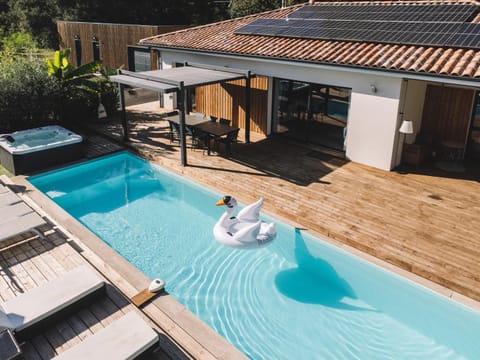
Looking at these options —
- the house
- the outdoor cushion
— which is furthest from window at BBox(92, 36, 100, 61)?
the outdoor cushion

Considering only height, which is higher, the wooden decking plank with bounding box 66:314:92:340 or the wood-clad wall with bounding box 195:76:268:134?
the wood-clad wall with bounding box 195:76:268:134

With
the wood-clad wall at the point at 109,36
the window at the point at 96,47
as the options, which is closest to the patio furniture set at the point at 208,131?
the wood-clad wall at the point at 109,36

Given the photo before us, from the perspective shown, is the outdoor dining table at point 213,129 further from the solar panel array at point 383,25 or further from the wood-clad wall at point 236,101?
the solar panel array at point 383,25

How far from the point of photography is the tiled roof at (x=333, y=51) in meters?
11.3

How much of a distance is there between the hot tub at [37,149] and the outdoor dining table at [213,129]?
14.6 ft

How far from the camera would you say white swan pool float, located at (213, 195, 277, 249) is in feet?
29.7

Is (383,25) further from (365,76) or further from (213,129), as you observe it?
(213,129)

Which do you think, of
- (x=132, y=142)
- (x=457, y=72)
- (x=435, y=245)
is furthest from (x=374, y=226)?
(x=132, y=142)

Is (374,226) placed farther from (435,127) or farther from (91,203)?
(91,203)

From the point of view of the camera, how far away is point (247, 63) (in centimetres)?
1602

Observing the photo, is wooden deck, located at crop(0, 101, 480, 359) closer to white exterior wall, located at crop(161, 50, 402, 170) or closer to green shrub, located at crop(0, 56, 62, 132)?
white exterior wall, located at crop(161, 50, 402, 170)

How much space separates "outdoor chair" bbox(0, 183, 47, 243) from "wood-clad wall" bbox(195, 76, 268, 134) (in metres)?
9.43

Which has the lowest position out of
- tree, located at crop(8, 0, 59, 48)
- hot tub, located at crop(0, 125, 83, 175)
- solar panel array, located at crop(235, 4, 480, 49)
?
hot tub, located at crop(0, 125, 83, 175)

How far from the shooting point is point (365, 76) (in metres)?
12.9
